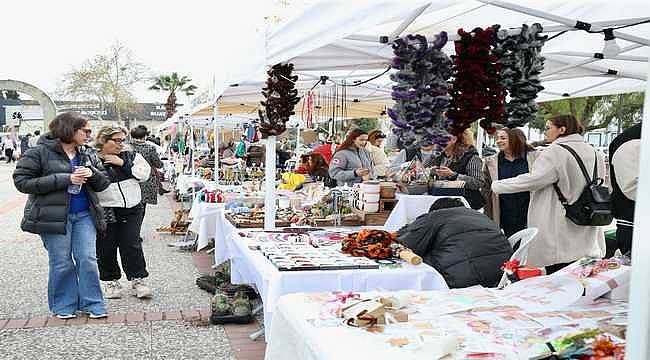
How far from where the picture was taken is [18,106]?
51.5 m

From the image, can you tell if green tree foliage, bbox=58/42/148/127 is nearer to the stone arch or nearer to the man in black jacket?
the stone arch

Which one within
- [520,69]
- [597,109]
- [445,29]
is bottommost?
[520,69]

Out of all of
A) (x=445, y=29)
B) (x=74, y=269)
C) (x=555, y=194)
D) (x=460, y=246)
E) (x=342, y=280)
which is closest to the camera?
(x=342, y=280)

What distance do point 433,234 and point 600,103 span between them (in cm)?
2732

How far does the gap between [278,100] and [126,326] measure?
2027 millimetres

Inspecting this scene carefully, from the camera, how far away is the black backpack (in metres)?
4.24

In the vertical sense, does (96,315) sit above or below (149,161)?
below

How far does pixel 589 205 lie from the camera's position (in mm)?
4289

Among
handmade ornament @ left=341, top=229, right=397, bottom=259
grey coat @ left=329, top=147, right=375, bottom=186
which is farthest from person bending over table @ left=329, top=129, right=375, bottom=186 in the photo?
handmade ornament @ left=341, top=229, right=397, bottom=259

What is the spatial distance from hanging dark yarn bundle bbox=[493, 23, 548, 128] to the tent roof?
7.1 inches

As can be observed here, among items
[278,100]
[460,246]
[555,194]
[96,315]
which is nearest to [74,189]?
[96,315]

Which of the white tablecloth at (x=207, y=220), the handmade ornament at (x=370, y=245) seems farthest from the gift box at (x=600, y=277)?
the white tablecloth at (x=207, y=220)

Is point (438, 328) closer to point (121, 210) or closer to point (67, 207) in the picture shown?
point (67, 207)

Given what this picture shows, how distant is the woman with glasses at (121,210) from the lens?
520cm
